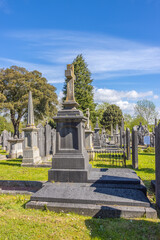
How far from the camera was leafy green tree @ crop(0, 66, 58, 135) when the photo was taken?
30016mm

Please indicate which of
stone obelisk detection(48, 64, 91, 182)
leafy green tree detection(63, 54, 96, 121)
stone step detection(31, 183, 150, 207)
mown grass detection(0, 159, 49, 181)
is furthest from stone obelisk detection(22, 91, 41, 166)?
leafy green tree detection(63, 54, 96, 121)

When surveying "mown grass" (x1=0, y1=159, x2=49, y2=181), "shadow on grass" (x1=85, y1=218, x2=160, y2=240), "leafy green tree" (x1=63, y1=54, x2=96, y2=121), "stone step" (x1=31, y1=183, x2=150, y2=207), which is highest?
"leafy green tree" (x1=63, y1=54, x2=96, y2=121)

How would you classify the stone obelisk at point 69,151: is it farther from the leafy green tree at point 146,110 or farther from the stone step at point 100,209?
the leafy green tree at point 146,110

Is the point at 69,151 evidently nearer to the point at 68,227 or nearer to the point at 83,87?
the point at 68,227

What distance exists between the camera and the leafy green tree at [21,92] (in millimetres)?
30016

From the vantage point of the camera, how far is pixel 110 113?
164 ft

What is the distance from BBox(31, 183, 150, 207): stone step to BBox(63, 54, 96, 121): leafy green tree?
29.8m

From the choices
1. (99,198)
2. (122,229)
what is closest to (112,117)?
(99,198)

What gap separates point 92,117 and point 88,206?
32.4 meters

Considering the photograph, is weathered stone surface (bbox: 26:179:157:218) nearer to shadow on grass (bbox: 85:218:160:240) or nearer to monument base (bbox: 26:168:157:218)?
monument base (bbox: 26:168:157:218)

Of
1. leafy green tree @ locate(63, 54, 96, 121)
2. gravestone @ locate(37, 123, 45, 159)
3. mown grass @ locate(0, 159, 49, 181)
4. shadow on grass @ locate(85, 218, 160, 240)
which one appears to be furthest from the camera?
leafy green tree @ locate(63, 54, 96, 121)

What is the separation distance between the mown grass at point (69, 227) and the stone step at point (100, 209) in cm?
12

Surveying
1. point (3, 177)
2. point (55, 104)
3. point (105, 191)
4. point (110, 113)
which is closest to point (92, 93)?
point (55, 104)

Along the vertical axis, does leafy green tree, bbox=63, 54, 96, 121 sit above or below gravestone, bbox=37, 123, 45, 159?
above
